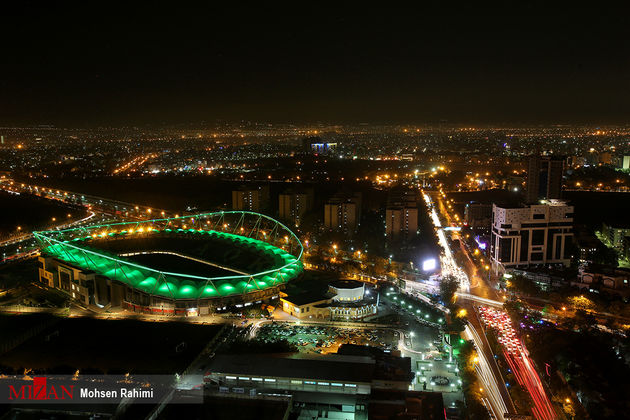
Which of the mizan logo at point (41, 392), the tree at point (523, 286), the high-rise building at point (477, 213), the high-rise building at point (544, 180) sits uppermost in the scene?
the high-rise building at point (544, 180)

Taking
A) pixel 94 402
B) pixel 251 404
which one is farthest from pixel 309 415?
pixel 94 402

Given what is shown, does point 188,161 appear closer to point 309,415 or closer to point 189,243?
point 189,243

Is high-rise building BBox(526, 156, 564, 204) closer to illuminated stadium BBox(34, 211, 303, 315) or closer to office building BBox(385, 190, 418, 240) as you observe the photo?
office building BBox(385, 190, 418, 240)

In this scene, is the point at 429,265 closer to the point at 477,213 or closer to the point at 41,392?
the point at 477,213

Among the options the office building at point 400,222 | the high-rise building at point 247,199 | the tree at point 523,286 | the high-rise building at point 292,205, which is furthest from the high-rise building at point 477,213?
the high-rise building at point 247,199

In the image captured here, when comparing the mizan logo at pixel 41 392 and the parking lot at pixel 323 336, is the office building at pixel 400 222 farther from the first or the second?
Result: the mizan logo at pixel 41 392

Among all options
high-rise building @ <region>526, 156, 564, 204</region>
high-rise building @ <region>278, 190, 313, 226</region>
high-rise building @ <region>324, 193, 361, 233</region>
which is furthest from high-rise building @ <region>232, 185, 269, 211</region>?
high-rise building @ <region>526, 156, 564, 204</region>
